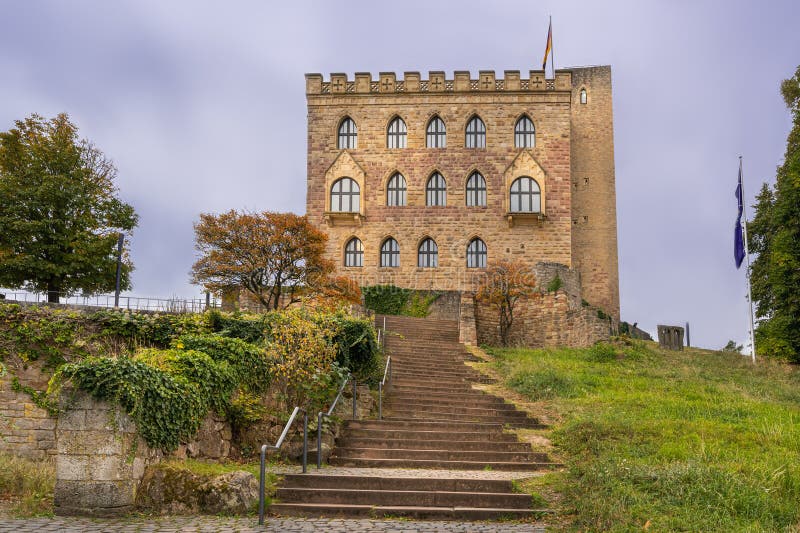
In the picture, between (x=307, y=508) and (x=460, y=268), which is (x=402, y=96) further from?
(x=307, y=508)

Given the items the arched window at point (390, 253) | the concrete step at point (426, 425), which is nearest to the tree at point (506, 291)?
A: the arched window at point (390, 253)

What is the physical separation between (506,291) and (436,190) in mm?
7680

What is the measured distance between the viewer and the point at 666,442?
13.1m

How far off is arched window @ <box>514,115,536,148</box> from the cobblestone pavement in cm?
3019

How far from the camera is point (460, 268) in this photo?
3750cm

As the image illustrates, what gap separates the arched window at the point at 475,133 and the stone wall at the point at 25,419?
88.1ft

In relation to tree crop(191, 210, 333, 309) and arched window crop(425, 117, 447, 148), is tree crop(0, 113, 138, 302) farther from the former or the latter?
arched window crop(425, 117, 447, 148)

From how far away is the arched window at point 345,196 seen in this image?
125 feet

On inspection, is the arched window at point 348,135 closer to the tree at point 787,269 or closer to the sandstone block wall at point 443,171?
the sandstone block wall at point 443,171

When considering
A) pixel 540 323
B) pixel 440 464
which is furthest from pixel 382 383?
pixel 540 323

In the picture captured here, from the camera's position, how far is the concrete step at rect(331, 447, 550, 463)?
13.9 m

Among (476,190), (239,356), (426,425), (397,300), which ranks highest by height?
(476,190)

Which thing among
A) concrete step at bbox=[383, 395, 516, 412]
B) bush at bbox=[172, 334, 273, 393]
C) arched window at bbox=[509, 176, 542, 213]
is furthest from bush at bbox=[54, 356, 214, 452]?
arched window at bbox=[509, 176, 542, 213]

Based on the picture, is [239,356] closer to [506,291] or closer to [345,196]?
[506,291]
